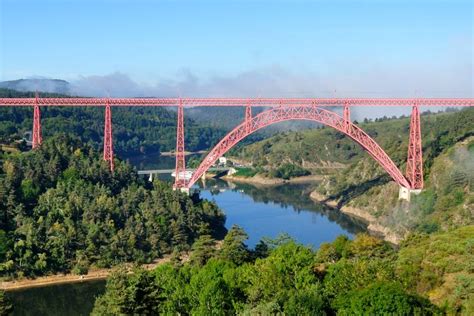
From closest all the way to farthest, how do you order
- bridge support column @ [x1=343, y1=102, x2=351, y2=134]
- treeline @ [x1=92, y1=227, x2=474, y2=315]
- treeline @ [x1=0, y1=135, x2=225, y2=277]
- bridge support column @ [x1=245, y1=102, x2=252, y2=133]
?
treeline @ [x1=92, y1=227, x2=474, y2=315]
treeline @ [x1=0, y1=135, x2=225, y2=277]
bridge support column @ [x1=245, y1=102, x2=252, y2=133]
bridge support column @ [x1=343, y1=102, x2=351, y2=134]

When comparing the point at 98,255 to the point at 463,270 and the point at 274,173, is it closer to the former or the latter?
the point at 463,270

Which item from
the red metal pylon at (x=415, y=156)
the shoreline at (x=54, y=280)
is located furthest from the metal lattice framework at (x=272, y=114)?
the shoreline at (x=54, y=280)

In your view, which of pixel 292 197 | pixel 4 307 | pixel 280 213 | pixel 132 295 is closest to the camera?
pixel 132 295

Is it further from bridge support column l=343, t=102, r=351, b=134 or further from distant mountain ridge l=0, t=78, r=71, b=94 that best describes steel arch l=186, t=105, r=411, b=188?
distant mountain ridge l=0, t=78, r=71, b=94

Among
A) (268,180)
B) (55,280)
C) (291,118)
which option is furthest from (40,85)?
(55,280)

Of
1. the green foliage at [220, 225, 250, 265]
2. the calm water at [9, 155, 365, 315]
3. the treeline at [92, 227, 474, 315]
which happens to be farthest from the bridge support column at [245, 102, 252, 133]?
the treeline at [92, 227, 474, 315]

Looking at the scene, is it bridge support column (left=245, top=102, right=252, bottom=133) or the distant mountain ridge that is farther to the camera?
the distant mountain ridge

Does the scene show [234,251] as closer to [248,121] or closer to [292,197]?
[248,121]

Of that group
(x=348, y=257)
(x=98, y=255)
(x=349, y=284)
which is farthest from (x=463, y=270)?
(x=98, y=255)
